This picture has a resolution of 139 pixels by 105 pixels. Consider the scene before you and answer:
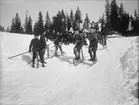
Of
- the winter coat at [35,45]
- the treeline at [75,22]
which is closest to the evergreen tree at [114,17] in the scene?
the treeline at [75,22]

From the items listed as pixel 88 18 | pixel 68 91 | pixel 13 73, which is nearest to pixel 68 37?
pixel 13 73

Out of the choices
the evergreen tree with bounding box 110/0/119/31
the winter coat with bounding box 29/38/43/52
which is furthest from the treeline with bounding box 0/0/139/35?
the winter coat with bounding box 29/38/43/52

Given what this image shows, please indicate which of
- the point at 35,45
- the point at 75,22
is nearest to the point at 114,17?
the point at 75,22

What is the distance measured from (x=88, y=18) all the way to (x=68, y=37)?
187 feet

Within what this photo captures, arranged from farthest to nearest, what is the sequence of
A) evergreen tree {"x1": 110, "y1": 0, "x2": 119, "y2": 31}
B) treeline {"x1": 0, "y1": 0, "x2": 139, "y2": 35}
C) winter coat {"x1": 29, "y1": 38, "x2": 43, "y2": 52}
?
1. evergreen tree {"x1": 110, "y1": 0, "x2": 119, "y2": 31}
2. treeline {"x1": 0, "y1": 0, "x2": 139, "y2": 35}
3. winter coat {"x1": 29, "y1": 38, "x2": 43, "y2": 52}

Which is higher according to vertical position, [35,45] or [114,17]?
[114,17]

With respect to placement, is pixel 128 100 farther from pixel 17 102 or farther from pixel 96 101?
pixel 17 102

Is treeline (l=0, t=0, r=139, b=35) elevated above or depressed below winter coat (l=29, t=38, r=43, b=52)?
above

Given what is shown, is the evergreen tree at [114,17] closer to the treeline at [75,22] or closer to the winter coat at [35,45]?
the treeline at [75,22]

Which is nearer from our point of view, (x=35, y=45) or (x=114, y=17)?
(x=35, y=45)

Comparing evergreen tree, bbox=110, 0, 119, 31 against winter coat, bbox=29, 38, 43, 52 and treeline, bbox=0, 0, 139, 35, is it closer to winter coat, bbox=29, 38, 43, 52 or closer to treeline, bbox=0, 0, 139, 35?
treeline, bbox=0, 0, 139, 35

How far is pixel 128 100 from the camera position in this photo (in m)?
3.70

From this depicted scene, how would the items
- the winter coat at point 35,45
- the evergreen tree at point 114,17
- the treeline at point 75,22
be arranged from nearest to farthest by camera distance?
the winter coat at point 35,45 < the treeline at point 75,22 < the evergreen tree at point 114,17

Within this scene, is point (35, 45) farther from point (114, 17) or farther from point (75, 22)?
point (114, 17)
